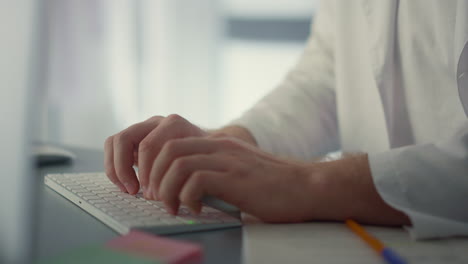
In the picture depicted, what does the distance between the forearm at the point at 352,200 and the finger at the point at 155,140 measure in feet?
0.65

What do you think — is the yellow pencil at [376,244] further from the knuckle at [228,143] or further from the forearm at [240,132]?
the forearm at [240,132]

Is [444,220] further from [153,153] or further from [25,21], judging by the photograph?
[25,21]

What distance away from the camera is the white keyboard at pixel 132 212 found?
541mm

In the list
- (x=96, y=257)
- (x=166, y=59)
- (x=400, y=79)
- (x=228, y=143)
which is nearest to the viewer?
(x=96, y=257)

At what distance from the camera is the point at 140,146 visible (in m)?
0.67

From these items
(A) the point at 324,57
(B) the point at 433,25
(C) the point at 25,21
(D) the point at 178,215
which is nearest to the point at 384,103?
(B) the point at 433,25

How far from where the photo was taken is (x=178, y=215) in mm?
588

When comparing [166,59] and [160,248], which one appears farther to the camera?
[166,59]

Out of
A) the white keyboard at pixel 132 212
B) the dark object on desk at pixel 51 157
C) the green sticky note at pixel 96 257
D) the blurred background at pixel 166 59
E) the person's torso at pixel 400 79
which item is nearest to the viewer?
the green sticky note at pixel 96 257

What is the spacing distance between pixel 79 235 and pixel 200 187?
135 millimetres

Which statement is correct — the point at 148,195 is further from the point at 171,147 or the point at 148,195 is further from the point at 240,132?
the point at 240,132

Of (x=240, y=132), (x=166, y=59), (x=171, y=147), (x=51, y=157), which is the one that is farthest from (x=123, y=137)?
(x=166, y=59)

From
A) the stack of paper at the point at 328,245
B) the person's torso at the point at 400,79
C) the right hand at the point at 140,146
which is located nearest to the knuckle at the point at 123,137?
the right hand at the point at 140,146

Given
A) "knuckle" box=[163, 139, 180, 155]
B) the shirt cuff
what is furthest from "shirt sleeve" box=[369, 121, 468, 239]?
"knuckle" box=[163, 139, 180, 155]
